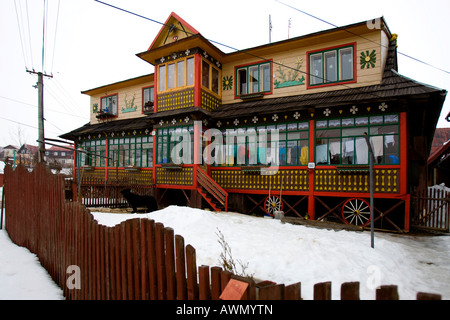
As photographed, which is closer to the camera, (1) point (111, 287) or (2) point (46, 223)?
(1) point (111, 287)

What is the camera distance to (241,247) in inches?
245

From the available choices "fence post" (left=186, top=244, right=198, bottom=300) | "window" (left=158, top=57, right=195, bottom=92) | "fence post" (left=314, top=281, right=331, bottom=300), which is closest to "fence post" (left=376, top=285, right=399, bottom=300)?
"fence post" (left=314, top=281, right=331, bottom=300)

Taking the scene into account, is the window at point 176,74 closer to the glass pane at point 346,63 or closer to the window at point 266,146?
the window at point 266,146

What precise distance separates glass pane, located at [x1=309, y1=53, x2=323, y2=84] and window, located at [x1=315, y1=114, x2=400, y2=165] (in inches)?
89.9

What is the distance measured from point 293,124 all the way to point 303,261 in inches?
318

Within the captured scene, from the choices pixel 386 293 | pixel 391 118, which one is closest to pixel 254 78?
pixel 391 118

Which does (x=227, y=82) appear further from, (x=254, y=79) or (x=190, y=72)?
(x=190, y=72)

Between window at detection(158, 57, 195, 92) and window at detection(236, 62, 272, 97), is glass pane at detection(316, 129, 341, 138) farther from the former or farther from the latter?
window at detection(158, 57, 195, 92)

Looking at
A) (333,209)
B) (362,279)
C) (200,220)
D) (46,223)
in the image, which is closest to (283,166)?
(333,209)

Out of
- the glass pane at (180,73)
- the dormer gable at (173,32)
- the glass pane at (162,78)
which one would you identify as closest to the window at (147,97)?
the glass pane at (162,78)

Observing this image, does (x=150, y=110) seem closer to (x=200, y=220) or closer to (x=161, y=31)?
(x=161, y=31)

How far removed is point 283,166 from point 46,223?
31.0 feet

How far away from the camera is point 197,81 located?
13617 millimetres
